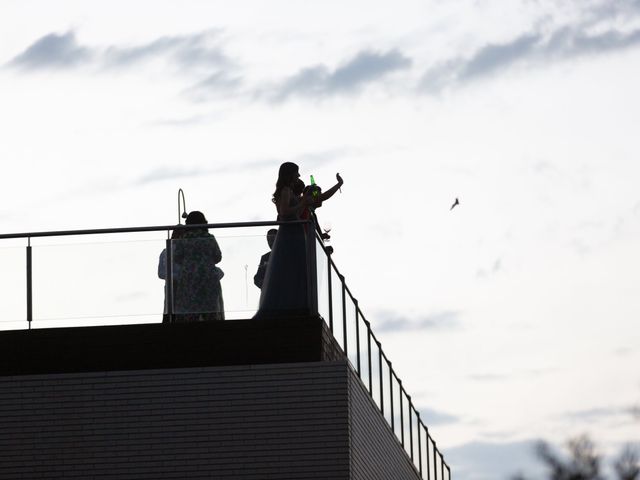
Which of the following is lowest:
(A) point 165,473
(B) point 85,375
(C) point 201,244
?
(A) point 165,473

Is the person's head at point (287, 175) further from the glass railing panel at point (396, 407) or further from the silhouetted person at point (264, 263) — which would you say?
the glass railing panel at point (396, 407)

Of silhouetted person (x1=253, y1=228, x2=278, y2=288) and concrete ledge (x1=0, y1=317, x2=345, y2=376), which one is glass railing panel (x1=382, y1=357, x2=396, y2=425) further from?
silhouetted person (x1=253, y1=228, x2=278, y2=288)

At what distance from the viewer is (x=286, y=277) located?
17.8 m

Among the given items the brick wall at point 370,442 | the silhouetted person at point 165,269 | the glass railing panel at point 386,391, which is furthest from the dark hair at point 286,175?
the glass railing panel at point 386,391

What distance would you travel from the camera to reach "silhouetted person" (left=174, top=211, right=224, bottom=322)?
17875 millimetres

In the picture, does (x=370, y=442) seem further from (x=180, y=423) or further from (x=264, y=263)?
(x=180, y=423)

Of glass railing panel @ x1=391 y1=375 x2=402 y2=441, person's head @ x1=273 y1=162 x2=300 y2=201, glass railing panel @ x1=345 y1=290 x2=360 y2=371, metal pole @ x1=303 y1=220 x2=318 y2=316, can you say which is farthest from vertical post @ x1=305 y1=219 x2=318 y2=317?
glass railing panel @ x1=391 y1=375 x2=402 y2=441

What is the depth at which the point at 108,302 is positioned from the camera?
18.0m

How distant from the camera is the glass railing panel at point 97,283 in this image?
18.0 meters

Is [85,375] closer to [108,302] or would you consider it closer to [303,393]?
[108,302]

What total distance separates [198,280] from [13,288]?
7.52 feet

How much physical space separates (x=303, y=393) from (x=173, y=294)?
209cm

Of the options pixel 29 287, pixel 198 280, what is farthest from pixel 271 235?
pixel 29 287

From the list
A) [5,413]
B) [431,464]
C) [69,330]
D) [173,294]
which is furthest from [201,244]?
[431,464]
